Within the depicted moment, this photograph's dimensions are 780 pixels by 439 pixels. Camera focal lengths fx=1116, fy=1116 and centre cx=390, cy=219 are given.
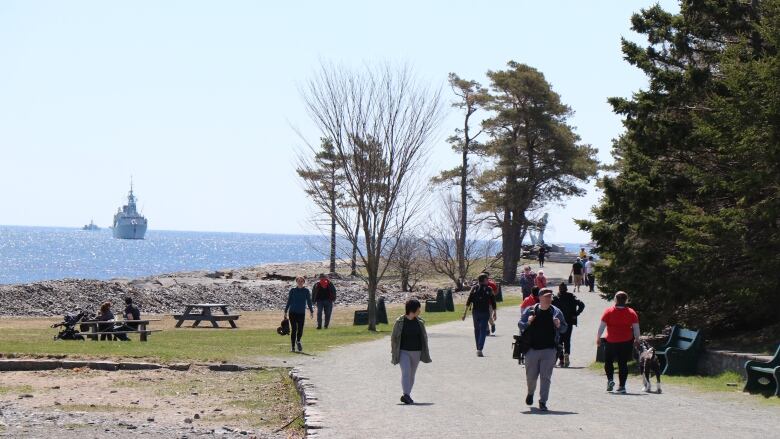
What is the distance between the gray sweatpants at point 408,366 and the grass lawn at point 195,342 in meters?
7.33

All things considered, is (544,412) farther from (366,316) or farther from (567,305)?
(366,316)

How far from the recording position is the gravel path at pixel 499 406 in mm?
12523

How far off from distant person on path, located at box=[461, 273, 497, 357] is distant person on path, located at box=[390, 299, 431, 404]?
7080 millimetres

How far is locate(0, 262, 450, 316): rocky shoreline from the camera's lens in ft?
157

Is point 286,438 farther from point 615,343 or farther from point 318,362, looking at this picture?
point 318,362

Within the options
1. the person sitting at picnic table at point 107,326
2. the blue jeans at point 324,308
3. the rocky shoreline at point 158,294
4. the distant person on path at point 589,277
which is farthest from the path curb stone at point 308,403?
the rocky shoreline at point 158,294

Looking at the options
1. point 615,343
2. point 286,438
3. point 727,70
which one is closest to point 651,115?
point 727,70

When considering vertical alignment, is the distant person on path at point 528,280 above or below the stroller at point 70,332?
above

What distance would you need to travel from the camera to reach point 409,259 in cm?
6109

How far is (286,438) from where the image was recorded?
13117 mm

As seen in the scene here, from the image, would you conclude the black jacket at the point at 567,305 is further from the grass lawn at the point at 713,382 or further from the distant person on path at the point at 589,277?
the distant person on path at the point at 589,277

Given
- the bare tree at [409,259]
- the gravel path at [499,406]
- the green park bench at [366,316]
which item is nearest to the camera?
the gravel path at [499,406]

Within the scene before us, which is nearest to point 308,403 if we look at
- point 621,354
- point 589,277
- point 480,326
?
point 621,354

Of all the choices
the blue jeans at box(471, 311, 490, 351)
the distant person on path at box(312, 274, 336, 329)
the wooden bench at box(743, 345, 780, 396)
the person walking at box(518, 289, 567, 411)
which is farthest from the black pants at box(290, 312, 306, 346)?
the wooden bench at box(743, 345, 780, 396)
